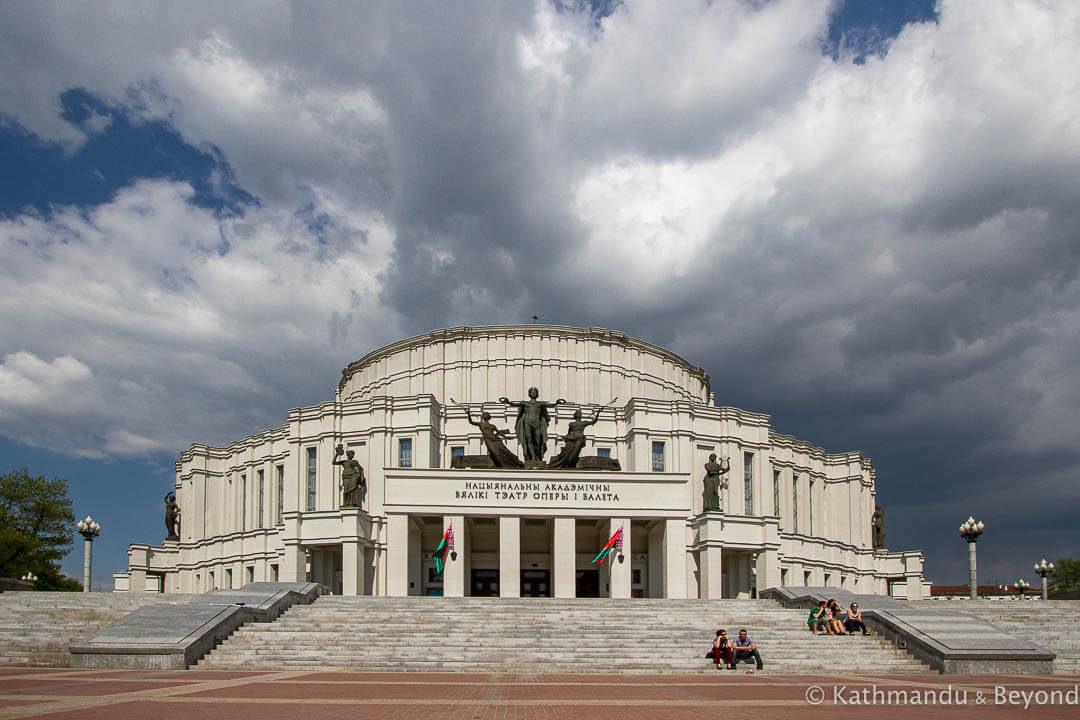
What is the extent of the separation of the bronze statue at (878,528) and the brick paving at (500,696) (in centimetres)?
4870

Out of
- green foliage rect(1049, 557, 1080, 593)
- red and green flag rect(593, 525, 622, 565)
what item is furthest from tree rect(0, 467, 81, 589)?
green foliage rect(1049, 557, 1080, 593)

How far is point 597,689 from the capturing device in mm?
19844

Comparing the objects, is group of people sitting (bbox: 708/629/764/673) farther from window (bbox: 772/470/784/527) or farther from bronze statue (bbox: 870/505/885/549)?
bronze statue (bbox: 870/505/885/549)

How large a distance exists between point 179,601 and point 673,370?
142ft

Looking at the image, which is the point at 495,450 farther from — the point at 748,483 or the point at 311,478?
the point at 748,483

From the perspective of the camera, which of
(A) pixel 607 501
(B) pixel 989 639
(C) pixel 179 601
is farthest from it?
(A) pixel 607 501

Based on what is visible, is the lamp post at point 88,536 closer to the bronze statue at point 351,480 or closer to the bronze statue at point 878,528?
the bronze statue at point 351,480

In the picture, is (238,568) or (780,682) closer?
(780,682)

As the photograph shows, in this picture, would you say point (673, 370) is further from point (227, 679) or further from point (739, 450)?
point (227, 679)

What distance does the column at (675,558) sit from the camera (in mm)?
45469

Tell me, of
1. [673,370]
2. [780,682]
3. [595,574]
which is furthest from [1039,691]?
[673,370]

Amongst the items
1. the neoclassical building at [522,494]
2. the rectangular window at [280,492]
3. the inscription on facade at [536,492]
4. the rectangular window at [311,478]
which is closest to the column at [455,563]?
the neoclassical building at [522,494]

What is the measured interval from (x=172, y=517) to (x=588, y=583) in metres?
34.0

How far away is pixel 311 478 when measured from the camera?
58.4 m
